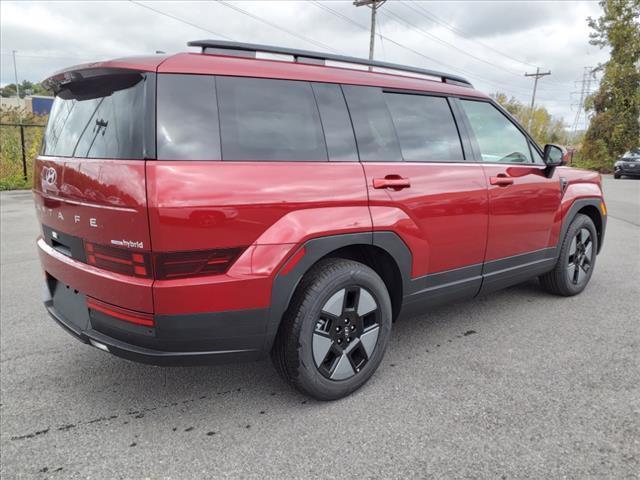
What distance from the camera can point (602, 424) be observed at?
2.41 metres

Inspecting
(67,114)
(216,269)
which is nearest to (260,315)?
(216,269)

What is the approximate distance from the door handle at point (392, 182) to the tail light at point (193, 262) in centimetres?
91

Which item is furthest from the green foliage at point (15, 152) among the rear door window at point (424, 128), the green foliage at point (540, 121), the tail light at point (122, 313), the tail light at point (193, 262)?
the green foliage at point (540, 121)

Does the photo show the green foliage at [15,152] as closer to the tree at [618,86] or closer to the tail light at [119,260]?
the tail light at [119,260]

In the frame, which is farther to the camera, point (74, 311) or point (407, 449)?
point (74, 311)

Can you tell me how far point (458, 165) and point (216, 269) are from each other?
183 cm

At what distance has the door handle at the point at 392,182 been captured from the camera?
265 cm

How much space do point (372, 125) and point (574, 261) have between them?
273 cm

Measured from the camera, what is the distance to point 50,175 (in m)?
2.50

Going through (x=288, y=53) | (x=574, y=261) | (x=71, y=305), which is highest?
(x=288, y=53)

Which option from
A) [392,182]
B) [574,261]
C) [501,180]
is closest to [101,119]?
[392,182]

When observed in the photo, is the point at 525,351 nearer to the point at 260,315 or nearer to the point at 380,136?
the point at 380,136

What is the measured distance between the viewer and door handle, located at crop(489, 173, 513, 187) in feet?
11.0

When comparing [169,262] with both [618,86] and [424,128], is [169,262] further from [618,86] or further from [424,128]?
[618,86]
